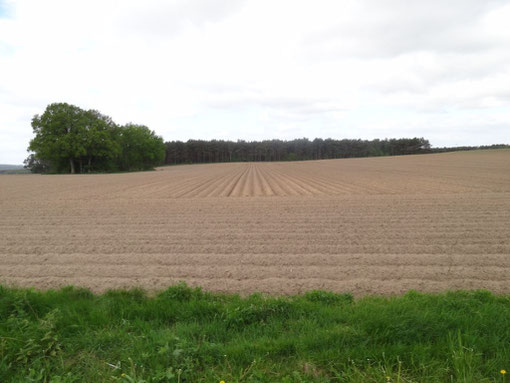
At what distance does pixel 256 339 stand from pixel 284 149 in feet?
470

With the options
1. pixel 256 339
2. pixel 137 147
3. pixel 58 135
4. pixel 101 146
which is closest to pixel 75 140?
pixel 58 135

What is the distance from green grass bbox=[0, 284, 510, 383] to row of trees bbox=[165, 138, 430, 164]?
4999 inches

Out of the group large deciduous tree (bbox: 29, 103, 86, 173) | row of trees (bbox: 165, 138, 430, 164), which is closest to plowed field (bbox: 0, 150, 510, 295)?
large deciduous tree (bbox: 29, 103, 86, 173)

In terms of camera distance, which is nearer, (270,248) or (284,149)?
(270,248)

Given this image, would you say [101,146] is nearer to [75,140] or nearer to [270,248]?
[75,140]

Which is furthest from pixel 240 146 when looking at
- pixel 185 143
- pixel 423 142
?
pixel 423 142

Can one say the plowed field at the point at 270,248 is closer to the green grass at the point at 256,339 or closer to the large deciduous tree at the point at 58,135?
the green grass at the point at 256,339

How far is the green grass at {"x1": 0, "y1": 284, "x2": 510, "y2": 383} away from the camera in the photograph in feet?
8.90

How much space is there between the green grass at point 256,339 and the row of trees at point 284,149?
4999 inches

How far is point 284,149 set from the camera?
143750mm

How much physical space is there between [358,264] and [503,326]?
281cm

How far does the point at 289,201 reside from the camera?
14836 mm

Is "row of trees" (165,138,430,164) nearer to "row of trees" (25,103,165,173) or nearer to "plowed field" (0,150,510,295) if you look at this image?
"row of trees" (25,103,165,173)

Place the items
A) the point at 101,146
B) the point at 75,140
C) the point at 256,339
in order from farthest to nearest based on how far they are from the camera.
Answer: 1. the point at 101,146
2. the point at 75,140
3. the point at 256,339
